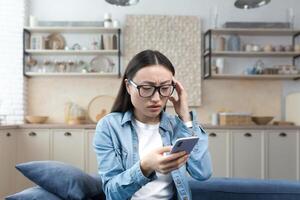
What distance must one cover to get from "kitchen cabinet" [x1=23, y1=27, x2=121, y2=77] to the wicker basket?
1.51 meters

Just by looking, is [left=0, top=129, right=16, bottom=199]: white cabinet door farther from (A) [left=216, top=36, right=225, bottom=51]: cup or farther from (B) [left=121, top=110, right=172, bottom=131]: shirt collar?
(A) [left=216, top=36, right=225, bottom=51]: cup

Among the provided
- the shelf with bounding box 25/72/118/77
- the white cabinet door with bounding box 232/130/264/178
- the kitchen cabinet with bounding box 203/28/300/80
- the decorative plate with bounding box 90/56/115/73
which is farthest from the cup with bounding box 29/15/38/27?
the white cabinet door with bounding box 232/130/264/178

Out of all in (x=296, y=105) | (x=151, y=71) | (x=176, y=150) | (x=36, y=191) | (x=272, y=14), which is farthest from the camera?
(x=272, y=14)

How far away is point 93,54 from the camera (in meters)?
4.85

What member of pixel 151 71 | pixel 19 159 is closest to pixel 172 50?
pixel 19 159

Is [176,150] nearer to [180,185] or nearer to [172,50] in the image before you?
[180,185]

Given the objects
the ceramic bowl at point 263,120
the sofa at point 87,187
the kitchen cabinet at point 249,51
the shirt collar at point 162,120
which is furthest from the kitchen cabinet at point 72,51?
the shirt collar at point 162,120

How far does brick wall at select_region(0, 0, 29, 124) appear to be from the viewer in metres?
4.54

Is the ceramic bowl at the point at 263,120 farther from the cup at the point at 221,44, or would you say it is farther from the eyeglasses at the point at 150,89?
the eyeglasses at the point at 150,89

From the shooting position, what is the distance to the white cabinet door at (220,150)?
434cm

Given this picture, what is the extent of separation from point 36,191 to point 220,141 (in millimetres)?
3106

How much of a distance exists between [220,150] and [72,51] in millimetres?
2300

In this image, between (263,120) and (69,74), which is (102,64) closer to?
(69,74)

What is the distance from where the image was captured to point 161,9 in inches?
194
